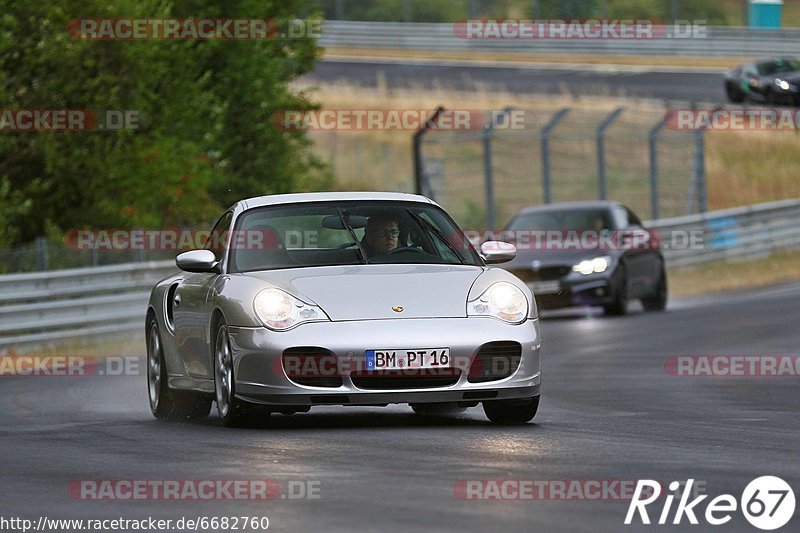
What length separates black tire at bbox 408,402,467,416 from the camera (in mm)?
12109

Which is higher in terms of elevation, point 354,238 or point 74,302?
point 354,238

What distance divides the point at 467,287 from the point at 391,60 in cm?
5407

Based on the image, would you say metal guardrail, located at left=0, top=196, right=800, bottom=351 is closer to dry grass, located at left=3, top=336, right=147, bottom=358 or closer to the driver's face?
dry grass, located at left=3, top=336, right=147, bottom=358

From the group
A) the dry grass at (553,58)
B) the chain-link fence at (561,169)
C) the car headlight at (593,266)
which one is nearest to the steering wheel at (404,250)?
the car headlight at (593,266)

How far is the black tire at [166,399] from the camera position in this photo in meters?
12.4

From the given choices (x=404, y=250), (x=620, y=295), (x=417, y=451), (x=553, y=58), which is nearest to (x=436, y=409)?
(x=404, y=250)

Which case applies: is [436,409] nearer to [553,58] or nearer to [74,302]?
[74,302]

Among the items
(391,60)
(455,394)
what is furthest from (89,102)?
(391,60)

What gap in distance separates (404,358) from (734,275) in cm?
2395

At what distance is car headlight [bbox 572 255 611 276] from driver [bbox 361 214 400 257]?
514 inches

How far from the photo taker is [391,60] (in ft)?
211

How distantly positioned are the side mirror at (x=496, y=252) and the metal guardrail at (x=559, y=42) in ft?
159

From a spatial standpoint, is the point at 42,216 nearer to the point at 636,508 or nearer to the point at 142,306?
the point at 142,306

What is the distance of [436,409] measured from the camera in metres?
12.3
